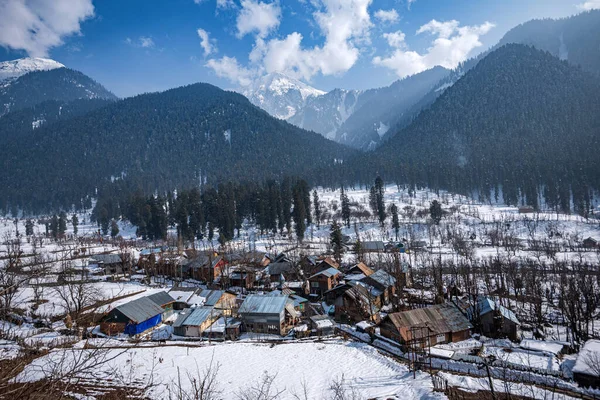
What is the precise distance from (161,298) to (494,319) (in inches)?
1396

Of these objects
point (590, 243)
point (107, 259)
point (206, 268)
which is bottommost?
point (590, 243)

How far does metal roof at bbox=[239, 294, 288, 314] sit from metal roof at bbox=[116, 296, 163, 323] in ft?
30.7

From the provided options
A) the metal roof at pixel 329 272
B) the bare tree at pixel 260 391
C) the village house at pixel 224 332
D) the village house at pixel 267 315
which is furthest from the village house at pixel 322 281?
the bare tree at pixel 260 391

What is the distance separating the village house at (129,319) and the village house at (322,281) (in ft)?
67.9

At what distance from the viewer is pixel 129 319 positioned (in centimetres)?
3066

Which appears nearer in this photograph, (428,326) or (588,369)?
(588,369)

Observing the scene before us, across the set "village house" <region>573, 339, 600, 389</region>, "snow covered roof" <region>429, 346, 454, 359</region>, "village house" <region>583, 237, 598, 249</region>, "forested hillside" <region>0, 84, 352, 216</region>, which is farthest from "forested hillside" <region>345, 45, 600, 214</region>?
"snow covered roof" <region>429, 346, 454, 359</region>

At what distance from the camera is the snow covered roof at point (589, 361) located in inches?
750

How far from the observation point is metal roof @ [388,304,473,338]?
27.9 meters

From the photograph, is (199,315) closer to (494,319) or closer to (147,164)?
(494,319)

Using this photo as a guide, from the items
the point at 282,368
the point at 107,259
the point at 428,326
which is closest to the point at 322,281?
the point at 428,326

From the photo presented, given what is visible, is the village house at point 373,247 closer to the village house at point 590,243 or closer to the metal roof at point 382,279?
the metal roof at point 382,279

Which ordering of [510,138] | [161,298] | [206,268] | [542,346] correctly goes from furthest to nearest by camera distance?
[510,138] < [206,268] < [161,298] < [542,346]

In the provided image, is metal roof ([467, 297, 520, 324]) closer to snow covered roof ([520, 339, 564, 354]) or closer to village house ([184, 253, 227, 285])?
snow covered roof ([520, 339, 564, 354])
